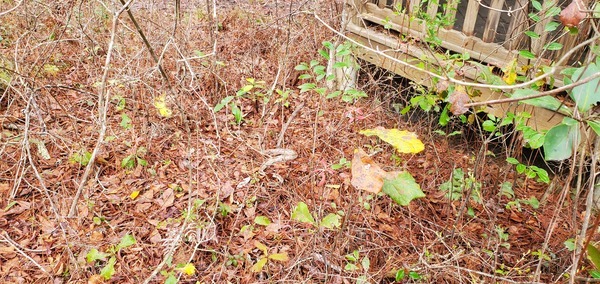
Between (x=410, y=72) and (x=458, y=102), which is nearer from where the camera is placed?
(x=458, y=102)

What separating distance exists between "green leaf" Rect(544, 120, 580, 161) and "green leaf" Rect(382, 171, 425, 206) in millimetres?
516

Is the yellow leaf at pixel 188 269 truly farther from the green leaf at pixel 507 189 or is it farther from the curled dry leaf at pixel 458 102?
the green leaf at pixel 507 189

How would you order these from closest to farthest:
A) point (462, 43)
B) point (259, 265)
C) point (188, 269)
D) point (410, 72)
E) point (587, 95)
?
point (587, 95)
point (188, 269)
point (259, 265)
point (462, 43)
point (410, 72)

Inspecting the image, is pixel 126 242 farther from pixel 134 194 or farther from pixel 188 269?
pixel 134 194

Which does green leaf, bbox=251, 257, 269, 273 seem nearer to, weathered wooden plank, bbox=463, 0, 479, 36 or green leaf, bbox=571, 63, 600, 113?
green leaf, bbox=571, 63, 600, 113

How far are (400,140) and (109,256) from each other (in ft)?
6.26

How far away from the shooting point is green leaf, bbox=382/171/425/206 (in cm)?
175

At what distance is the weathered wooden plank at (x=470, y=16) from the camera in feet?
10.2

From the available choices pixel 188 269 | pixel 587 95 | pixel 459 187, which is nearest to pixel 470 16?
pixel 459 187

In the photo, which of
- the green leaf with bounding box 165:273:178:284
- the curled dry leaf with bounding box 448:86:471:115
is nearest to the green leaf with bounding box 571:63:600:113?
the curled dry leaf with bounding box 448:86:471:115

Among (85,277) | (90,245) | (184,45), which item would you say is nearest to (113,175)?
(90,245)

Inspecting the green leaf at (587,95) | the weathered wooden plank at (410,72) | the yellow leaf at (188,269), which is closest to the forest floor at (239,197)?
the yellow leaf at (188,269)

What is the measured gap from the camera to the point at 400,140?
1.92 metres

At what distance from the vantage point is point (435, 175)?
123 inches
